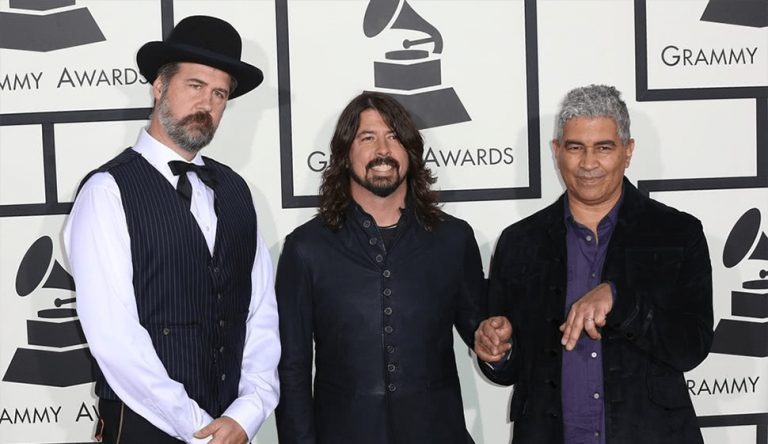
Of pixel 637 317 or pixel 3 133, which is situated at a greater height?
pixel 3 133

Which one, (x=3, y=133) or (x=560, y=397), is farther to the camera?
(x=3, y=133)

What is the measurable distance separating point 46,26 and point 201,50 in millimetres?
1086

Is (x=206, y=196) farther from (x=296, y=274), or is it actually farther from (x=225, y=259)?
(x=296, y=274)

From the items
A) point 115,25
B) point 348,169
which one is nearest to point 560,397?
point 348,169

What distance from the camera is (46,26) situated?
3.06m

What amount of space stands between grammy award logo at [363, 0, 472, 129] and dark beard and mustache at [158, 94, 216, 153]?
0.99m

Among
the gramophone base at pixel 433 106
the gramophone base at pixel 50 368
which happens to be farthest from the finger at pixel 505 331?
the gramophone base at pixel 50 368

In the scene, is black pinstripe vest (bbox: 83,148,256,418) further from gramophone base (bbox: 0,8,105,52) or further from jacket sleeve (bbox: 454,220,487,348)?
gramophone base (bbox: 0,8,105,52)

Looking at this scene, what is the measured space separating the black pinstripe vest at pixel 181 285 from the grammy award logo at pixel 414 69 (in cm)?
107

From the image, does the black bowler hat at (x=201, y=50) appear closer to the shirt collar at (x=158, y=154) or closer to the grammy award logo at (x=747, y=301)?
the shirt collar at (x=158, y=154)

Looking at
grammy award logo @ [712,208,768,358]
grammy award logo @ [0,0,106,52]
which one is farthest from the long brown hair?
grammy award logo @ [712,208,768,358]

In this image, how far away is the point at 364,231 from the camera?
2506 mm

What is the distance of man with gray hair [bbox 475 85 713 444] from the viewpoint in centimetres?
221

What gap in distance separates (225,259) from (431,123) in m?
1.16
